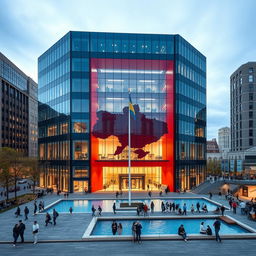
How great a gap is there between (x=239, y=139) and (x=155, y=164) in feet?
172

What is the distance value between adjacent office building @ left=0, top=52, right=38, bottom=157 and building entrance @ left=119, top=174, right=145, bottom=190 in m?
53.5

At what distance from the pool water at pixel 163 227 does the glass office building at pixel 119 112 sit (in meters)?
25.2

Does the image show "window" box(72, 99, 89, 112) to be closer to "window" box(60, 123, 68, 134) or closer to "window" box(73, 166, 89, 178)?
"window" box(60, 123, 68, 134)

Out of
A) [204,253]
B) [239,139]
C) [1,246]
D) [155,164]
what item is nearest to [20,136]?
[155,164]

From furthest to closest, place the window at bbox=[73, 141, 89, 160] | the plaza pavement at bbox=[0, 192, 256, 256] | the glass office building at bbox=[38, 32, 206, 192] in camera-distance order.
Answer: the glass office building at bbox=[38, 32, 206, 192]
the window at bbox=[73, 141, 89, 160]
the plaza pavement at bbox=[0, 192, 256, 256]

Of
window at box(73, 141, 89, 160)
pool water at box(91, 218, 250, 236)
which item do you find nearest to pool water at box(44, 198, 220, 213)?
pool water at box(91, 218, 250, 236)

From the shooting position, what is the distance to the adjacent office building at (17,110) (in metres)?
104

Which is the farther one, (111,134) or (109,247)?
(111,134)

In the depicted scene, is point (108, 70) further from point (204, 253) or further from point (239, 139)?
point (239, 139)

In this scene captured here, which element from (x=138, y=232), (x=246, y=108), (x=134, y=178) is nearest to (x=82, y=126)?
(x=134, y=178)

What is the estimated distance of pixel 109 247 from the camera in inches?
752

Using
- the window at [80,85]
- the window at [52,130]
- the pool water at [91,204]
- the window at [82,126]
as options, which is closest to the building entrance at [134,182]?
the window at [82,126]

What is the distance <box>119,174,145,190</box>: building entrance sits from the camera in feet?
182

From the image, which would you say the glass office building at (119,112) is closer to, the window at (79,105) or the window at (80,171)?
the window at (79,105)
